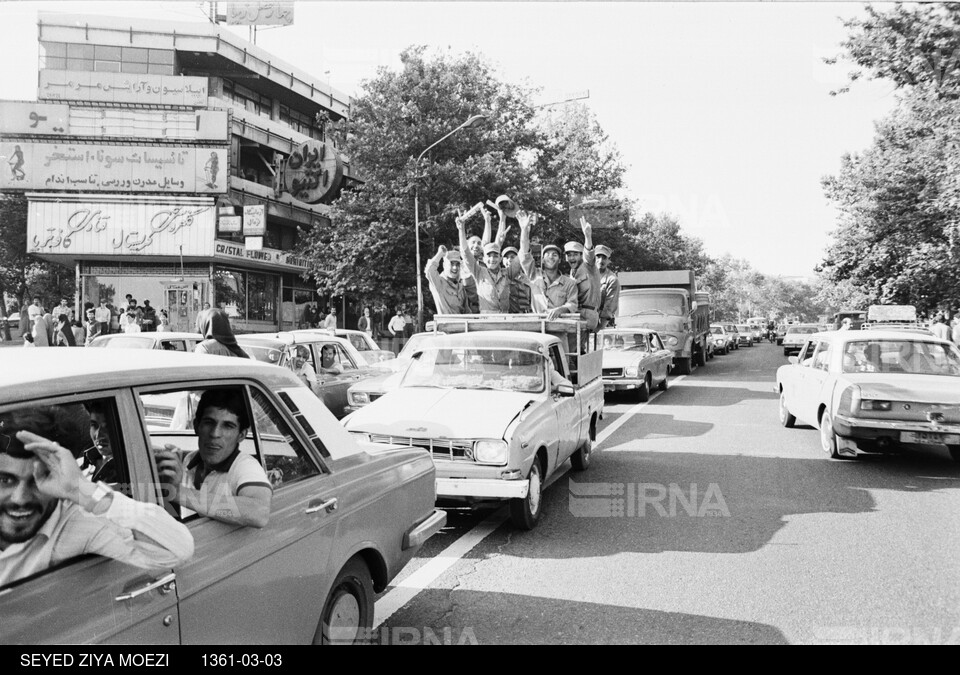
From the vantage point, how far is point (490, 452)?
221 inches

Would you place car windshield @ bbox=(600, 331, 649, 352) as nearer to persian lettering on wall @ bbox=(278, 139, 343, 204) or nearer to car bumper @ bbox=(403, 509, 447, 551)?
car bumper @ bbox=(403, 509, 447, 551)

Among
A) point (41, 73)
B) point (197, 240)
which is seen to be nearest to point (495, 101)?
point (197, 240)

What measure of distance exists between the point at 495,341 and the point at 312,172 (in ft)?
102

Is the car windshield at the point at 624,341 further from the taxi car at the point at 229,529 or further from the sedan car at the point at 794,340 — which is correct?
the sedan car at the point at 794,340

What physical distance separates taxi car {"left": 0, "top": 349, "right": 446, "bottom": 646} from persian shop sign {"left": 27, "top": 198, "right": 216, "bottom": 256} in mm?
29793

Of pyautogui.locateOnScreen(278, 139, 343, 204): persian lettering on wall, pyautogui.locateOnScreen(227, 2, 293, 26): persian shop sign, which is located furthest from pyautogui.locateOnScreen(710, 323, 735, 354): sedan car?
pyautogui.locateOnScreen(227, 2, 293, 26): persian shop sign

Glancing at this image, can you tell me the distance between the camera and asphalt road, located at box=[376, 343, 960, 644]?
13.4 feet

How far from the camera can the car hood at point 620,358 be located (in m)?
15.0

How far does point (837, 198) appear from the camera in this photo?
93.9 feet

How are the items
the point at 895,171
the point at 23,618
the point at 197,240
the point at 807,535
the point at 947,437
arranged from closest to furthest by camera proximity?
the point at 23,618 → the point at 807,535 → the point at 947,437 → the point at 895,171 → the point at 197,240

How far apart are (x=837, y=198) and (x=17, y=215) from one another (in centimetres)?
3559

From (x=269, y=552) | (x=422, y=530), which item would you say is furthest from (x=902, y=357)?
(x=269, y=552)

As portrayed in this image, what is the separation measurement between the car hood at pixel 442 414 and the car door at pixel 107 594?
3.47 meters
